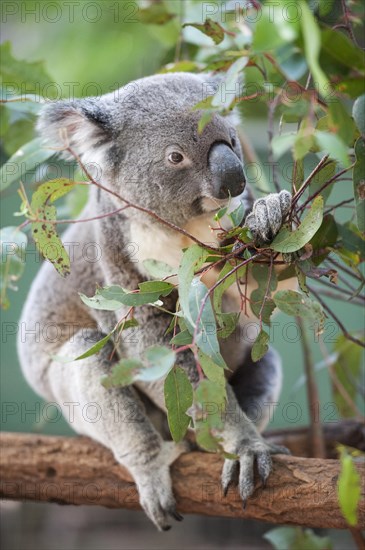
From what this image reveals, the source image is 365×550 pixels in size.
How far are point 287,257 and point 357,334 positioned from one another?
2004 mm

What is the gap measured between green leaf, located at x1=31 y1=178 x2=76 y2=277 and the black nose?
1.90 feet

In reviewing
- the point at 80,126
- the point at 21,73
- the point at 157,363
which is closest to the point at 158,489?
the point at 157,363

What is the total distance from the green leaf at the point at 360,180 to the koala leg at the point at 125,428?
1.42 m

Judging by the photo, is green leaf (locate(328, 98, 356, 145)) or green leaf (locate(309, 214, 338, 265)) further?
green leaf (locate(309, 214, 338, 265))

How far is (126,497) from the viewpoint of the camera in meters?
3.10

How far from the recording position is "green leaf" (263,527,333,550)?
319 centimetres

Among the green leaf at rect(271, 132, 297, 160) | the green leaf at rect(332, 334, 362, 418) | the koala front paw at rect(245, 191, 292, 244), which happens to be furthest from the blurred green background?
the green leaf at rect(271, 132, 297, 160)

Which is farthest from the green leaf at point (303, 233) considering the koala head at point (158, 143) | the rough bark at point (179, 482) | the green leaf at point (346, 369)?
the green leaf at point (346, 369)

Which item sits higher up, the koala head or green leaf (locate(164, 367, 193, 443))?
the koala head

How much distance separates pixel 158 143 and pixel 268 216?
0.69 meters

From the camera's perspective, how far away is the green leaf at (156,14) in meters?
3.23

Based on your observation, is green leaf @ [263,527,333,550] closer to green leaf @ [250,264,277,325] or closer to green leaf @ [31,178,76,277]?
green leaf @ [250,264,277,325]

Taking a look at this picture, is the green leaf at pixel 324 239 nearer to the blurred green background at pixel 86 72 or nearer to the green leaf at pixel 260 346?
the green leaf at pixel 260 346

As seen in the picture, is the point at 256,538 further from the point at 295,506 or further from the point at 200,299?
the point at 200,299
